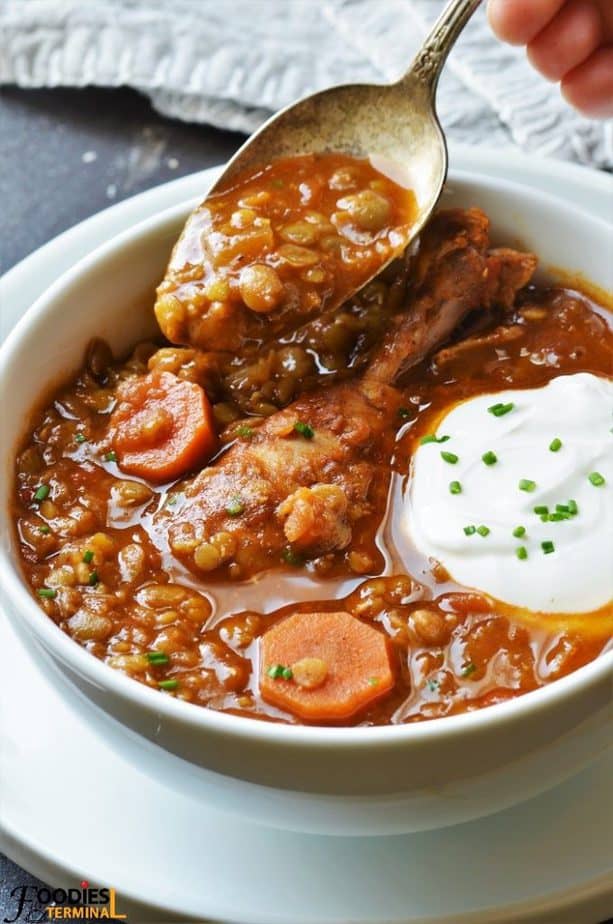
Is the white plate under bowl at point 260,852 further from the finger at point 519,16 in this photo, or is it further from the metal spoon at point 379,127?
the finger at point 519,16

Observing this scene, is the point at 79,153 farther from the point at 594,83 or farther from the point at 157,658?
the point at 157,658

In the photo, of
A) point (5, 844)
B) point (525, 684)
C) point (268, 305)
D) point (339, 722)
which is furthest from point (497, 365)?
point (5, 844)

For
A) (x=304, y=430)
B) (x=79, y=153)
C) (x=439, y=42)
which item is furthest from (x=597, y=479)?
(x=79, y=153)

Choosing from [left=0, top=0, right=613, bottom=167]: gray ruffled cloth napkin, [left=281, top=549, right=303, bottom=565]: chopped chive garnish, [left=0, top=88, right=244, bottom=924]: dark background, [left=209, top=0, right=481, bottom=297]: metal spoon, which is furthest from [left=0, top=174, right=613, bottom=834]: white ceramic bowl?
[left=0, top=0, right=613, bottom=167]: gray ruffled cloth napkin

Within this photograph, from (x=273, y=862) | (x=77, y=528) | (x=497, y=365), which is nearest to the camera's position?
(x=273, y=862)

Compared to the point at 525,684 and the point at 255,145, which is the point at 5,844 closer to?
the point at 525,684

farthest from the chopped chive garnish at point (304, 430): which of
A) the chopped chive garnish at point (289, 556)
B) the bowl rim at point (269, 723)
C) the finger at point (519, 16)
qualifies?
the finger at point (519, 16)
